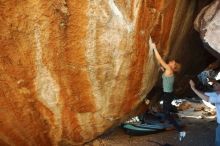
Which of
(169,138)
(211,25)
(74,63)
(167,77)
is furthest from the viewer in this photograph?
(169,138)

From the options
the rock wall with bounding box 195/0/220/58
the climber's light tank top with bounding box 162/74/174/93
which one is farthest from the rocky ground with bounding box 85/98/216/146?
the rock wall with bounding box 195/0/220/58

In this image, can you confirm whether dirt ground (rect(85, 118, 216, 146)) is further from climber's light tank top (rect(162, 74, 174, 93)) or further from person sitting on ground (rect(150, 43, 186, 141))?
climber's light tank top (rect(162, 74, 174, 93))

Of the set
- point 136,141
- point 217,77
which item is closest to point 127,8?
point 136,141

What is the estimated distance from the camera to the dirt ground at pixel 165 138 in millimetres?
7480

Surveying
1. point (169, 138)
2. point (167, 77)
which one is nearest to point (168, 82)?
point (167, 77)

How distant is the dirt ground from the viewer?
24.5 ft

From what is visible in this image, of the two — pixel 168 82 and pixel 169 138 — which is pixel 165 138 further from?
pixel 168 82

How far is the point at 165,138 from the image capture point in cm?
762

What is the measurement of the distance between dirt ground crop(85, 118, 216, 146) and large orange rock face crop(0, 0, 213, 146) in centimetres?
32

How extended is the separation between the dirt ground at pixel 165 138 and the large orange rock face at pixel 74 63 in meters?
0.32

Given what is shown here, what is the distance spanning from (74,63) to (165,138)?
2323 mm

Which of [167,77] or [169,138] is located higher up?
[167,77]

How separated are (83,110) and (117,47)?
4.40ft

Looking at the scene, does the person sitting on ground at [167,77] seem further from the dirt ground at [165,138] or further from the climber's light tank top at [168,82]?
the dirt ground at [165,138]
